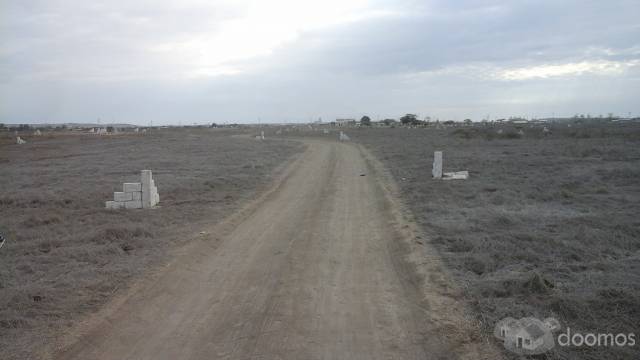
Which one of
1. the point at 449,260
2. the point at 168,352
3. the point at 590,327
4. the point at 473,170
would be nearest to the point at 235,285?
the point at 168,352

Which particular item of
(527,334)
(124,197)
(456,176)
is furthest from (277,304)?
(456,176)

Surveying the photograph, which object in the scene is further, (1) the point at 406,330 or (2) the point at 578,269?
(2) the point at 578,269

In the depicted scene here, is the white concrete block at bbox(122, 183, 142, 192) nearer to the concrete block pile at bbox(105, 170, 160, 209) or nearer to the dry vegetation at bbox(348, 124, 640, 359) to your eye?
the concrete block pile at bbox(105, 170, 160, 209)

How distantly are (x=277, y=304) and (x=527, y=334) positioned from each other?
115 inches

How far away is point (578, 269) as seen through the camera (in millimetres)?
7707

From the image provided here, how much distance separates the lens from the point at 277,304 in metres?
6.36

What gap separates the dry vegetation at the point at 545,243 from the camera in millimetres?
5941

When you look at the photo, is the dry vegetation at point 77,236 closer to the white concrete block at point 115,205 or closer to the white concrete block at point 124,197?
the white concrete block at point 115,205

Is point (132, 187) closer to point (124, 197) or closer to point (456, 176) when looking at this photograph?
point (124, 197)

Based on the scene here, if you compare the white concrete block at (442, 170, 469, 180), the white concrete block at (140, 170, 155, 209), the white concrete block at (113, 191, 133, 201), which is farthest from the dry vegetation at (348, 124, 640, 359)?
the white concrete block at (113, 191, 133, 201)

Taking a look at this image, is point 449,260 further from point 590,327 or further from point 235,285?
point 235,285

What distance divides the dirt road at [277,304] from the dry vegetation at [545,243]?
1.01 meters

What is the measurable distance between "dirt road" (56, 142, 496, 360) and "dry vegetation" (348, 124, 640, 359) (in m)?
1.01

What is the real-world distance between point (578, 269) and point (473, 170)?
1529cm
